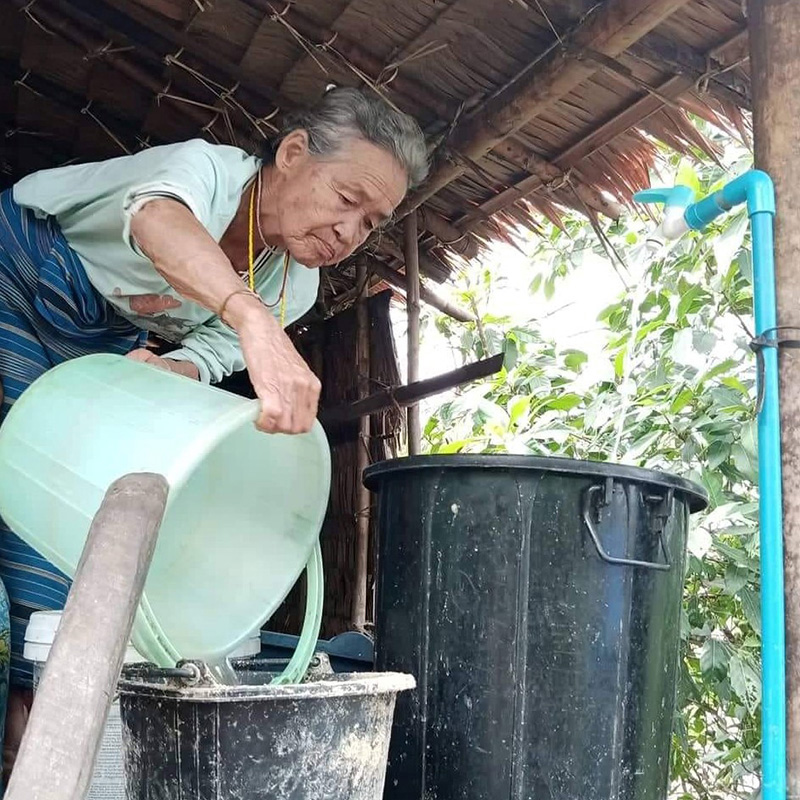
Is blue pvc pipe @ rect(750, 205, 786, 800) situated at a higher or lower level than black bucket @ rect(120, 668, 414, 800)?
higher

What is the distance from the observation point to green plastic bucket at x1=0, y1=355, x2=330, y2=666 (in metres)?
1.00

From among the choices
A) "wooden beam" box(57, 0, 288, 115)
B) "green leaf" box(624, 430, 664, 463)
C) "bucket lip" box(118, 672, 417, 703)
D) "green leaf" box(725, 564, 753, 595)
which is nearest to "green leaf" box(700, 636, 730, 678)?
"green leaf" box(725, 564, 753, 595)

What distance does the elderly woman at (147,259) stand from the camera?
1.50m

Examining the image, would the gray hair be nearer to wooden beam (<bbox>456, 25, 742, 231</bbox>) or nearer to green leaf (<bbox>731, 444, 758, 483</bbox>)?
wooden beam (<bbox>456, 25, 742, 231</bbox>)

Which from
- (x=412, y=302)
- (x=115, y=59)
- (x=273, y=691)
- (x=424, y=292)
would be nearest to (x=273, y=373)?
(x=273, y=691)

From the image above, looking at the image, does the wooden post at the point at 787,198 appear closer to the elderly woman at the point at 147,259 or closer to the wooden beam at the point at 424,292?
the elderly woman at the point at 147,259

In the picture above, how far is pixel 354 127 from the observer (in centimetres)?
154

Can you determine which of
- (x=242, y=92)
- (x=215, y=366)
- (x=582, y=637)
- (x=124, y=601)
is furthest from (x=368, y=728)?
(x=242, y=92)

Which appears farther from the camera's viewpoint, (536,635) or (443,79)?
(443,79)

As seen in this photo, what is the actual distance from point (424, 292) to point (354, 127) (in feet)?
4.07

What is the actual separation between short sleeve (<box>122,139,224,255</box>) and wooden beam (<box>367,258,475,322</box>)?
1380mm

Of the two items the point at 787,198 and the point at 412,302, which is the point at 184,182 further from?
the point at 412,302

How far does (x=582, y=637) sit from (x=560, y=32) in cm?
106

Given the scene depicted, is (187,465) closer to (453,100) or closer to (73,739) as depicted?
(73,739)
